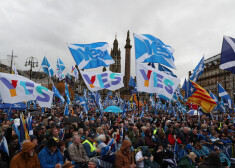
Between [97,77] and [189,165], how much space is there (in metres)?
6.46

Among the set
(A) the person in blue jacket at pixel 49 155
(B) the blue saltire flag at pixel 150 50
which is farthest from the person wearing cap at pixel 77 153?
(B) the blue saltire flag at pixel 150 50

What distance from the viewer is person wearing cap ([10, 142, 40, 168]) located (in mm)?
3624

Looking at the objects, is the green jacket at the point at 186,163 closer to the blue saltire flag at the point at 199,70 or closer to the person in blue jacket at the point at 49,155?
the person in blue jacket at the point at 49,155

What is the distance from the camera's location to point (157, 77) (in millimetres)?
8469

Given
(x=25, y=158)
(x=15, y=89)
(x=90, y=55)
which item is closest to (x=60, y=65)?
(x=90, y=55)

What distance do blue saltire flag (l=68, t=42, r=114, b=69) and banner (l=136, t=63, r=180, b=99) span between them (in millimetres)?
3788

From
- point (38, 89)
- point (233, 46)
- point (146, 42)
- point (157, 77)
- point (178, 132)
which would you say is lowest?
point (178, 132)

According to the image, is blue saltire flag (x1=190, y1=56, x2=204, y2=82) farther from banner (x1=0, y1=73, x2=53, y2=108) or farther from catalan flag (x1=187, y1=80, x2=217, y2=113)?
banner (x1=0, y1=73, x2=53, y2=108)

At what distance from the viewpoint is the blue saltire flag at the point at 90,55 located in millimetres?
10570

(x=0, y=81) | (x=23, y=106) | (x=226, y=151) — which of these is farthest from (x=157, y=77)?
(x=23, y=106)

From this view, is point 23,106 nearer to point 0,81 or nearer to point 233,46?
point 0,81

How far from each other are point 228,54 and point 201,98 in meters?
4.18

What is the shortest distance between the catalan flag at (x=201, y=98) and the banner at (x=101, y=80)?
160 inches

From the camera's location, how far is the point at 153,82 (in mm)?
8359
